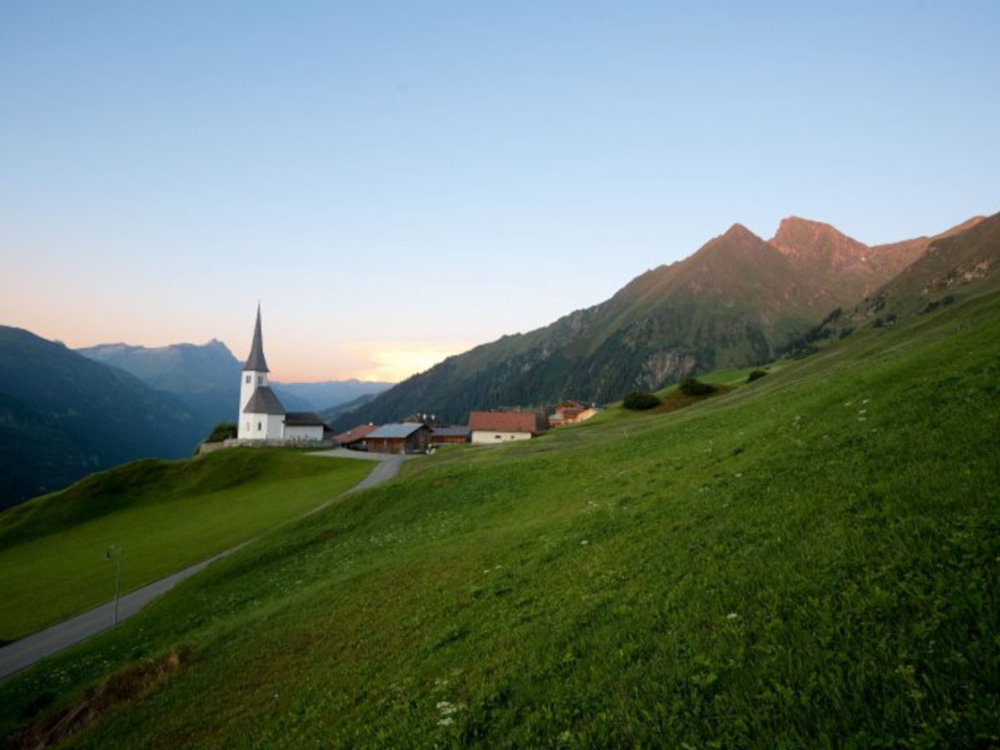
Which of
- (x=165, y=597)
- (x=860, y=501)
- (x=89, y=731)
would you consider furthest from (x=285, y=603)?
(x=860, y=501)

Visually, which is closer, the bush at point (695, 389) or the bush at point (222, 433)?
the bush at point (695, 389)

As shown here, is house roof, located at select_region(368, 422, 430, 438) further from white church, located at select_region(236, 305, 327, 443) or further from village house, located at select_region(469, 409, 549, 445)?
white church, located at select_region(236, 305, 327, 443)

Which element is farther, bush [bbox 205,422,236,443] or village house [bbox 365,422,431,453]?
bush [bbox 205,422,236,443]

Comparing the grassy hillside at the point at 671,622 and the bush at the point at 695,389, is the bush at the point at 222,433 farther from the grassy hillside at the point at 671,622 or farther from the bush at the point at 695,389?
the grassy hillside at the point at 671,622

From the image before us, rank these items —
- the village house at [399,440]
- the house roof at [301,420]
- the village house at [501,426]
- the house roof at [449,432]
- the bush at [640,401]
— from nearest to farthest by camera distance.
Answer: the bush at [640,401]
the village house at [501,426]
the village house at [399,440]
the house roof at [301,420]
the house roof at [449,432]

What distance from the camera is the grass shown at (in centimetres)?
4881

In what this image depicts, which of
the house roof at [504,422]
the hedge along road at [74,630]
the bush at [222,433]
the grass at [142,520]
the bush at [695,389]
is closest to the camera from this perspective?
the hedge along road at [74,630]

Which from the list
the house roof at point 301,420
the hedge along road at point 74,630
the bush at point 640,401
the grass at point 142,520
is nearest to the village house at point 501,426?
the grass at point 142,520

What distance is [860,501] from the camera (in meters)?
12.9

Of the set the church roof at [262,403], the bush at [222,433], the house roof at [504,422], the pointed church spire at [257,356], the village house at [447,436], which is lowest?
the village house at [447,436]

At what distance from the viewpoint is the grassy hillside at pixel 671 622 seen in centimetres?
755

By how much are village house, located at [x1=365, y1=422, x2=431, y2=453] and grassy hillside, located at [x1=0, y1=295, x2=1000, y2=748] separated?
365 ft

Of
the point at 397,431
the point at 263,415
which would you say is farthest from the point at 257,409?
the point at 397,431

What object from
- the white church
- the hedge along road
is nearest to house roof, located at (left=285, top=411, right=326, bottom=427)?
the white church
